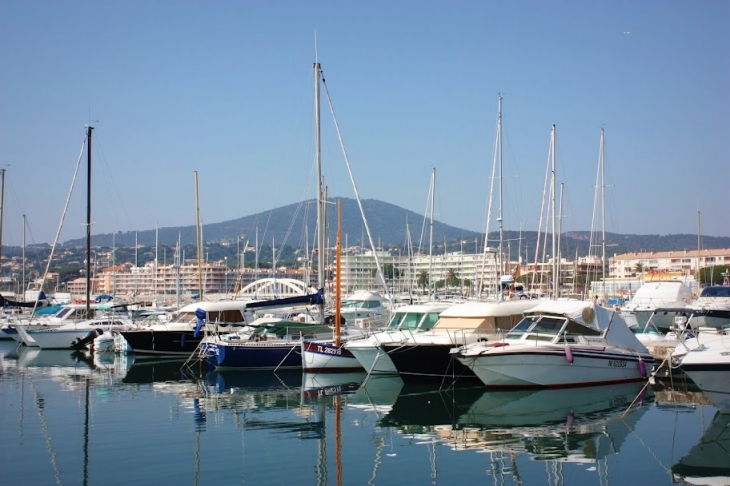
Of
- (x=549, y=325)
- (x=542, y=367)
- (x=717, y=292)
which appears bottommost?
(x=542, y=367)

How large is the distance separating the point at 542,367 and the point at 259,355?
13079mm

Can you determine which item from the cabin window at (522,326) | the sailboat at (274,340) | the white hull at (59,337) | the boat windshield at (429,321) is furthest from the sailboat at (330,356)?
the white hull at (59,337)

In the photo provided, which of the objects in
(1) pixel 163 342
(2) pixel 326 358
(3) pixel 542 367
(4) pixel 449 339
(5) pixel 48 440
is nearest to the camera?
(5) pixel 48 440

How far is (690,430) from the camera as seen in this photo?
2108 centimetres

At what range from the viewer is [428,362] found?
96.0 feet

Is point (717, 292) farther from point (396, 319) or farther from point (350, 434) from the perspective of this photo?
point (350, 434)

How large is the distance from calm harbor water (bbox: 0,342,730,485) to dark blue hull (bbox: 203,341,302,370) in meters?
3.26

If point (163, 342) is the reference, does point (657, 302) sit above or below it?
above

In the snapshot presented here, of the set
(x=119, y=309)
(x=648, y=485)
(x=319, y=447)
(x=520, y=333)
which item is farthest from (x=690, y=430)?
(x=119, y=309)

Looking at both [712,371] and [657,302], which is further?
[657,302]

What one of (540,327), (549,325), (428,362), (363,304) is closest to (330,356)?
(428,362)

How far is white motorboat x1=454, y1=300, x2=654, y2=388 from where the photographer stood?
26688 millimetres

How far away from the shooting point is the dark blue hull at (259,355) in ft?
114

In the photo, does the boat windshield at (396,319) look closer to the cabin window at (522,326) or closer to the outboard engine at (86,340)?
the cabin window at (522,326)
